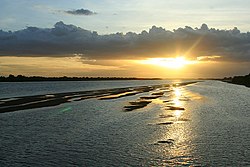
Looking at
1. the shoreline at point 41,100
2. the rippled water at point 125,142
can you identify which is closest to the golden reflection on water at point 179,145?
the rippled water at point 125,142

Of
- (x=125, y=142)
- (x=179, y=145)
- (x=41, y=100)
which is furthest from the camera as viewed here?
(x=41, y=100)

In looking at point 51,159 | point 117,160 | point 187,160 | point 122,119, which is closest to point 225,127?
point 122,119

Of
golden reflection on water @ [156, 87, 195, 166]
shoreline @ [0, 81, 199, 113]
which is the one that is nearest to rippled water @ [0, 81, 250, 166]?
golden reflection on water @ [156, 87, 195, 166]

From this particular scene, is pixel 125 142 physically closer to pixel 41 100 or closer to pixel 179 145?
pixel 179 145

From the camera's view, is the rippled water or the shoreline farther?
the shoreline

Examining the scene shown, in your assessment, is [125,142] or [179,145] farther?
[125,142]

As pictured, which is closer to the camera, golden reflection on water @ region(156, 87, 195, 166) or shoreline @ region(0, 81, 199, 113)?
golden reflection on water @ region(156, 87, 195, 166)

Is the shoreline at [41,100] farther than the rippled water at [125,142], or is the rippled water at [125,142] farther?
the shoreline at [41,100]

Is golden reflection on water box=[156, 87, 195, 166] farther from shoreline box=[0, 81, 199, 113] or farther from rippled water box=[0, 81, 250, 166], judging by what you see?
shoreline box=[0, 81, 199, 113]

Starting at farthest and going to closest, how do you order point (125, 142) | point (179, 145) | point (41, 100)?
1. point (41, 100)
2. point (125, 142)
3. point (179, 145)

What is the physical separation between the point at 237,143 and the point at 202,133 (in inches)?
155

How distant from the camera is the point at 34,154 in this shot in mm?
16797

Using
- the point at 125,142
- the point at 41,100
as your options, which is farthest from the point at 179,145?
the point at 41,100

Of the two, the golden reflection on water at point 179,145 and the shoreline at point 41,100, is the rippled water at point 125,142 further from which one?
the shoreline at point 41,100
